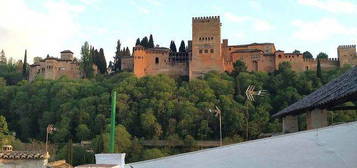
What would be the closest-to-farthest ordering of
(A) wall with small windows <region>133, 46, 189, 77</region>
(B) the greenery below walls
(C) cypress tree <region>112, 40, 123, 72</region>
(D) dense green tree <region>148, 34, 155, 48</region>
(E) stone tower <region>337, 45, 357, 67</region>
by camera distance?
(B) the greenery below walls, (E) stone tower <region>337, 45, 357, 67</region>, (A) wall with small windows <region>133, 46, 189, 77</region>, (D) dense green tree <region>148, 34, 155, 48</region>, (C) cypress tree <region>112, 40, 123, 72</region>

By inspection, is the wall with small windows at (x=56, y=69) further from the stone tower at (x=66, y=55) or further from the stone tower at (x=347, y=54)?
the stone tower at (x=347, y=54)

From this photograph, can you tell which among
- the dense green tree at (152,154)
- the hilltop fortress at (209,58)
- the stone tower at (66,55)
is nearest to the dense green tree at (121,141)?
the dense green tree at (152,154)

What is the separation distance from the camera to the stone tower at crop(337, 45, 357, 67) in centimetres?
6901

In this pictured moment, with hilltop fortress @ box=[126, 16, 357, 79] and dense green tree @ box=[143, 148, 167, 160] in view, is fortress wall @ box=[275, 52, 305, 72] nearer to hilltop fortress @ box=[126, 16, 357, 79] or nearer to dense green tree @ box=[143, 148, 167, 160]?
hilltop fortress @ box=[126, 16, 357, 79]

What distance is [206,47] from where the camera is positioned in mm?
69188

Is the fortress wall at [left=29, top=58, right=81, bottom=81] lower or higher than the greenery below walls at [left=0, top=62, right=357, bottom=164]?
higher

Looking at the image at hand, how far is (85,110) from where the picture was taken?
203 ft

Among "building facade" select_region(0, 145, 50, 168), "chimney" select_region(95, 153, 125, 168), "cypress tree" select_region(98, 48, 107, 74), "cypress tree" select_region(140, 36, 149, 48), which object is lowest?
"building facade" select_region(0, 145, 50, 168)

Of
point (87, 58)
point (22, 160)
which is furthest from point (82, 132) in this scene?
point (22, 160)

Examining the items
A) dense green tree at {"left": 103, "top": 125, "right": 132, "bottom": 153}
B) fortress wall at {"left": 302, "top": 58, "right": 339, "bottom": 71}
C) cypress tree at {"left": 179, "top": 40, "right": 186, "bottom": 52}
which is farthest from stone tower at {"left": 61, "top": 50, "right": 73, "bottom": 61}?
fortress wall at {"left": 302, "top": 58, "right": 339, "bottom": 71}

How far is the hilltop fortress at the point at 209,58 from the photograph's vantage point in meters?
68.8

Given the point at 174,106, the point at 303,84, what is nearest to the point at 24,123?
the point at 174,106

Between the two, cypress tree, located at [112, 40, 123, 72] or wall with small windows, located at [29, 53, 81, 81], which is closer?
wall with small windows, located at [29, 53, 81, 81]

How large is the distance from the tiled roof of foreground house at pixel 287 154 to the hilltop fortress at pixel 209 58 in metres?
60.7
